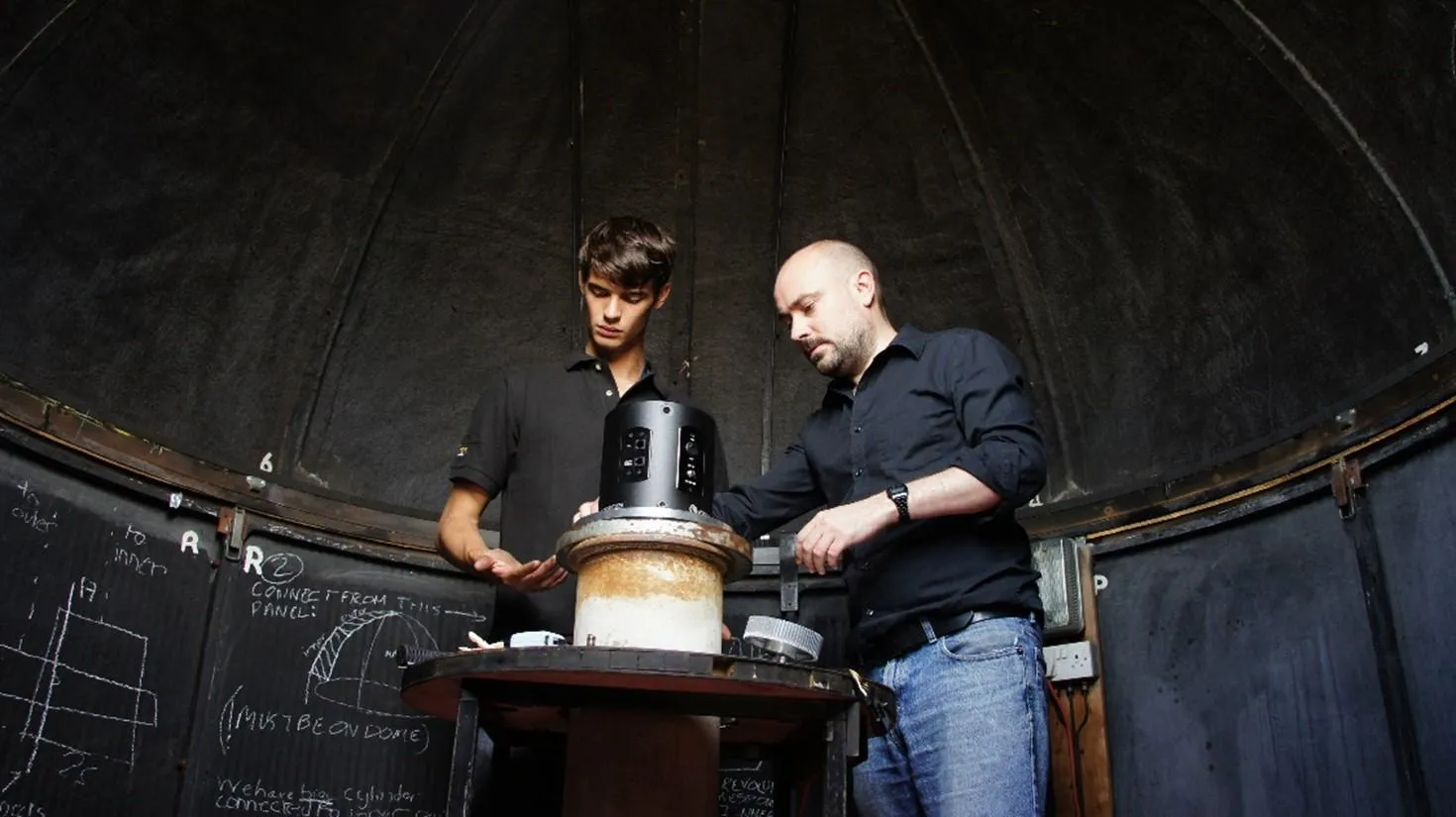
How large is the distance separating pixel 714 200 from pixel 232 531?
1807mm

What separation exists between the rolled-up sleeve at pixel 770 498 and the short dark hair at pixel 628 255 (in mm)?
512

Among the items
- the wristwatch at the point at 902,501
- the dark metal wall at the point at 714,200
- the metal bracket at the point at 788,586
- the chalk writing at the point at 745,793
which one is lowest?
the chalk writing at the point at 745,793

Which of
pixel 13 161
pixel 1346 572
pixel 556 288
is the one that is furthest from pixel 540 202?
pixel 1346 572

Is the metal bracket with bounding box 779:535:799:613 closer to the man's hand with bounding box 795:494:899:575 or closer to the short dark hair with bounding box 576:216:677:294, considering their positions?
the short dark hair with bounding box 576:216:677:294

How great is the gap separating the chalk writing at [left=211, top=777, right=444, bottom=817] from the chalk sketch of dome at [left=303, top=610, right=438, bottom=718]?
232mm

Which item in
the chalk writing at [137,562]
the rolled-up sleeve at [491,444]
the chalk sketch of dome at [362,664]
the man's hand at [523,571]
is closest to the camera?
the man's hand at [523,571]

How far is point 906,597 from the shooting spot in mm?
2074

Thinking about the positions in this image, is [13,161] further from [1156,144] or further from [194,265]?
[1156,144]

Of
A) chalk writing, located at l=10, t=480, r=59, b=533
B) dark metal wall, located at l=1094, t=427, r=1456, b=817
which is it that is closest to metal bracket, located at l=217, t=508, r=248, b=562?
chalk writing, located at l=10, t=480, r=59, b=533

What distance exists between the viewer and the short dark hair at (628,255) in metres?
2.57

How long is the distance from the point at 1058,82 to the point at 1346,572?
5.12 ft

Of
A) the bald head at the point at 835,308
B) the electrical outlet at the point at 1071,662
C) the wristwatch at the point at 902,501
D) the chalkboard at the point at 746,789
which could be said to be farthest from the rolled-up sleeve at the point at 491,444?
the electrical outlet at the point at 1071,662

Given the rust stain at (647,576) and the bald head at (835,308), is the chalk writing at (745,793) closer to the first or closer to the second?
the bald head at (835,308)

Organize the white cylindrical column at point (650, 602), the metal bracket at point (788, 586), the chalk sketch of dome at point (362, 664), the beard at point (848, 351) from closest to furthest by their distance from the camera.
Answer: the white cylindrical column at point (650, 602), the beard at point (848, 351), the chalk sketch of dome at point (362, 664), the metal bracket at point (788, 586)
